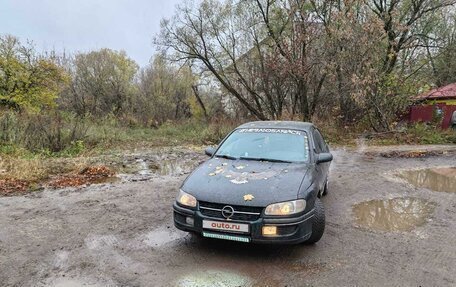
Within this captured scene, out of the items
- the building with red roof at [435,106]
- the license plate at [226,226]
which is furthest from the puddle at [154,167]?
the building with red roof at [435,106]

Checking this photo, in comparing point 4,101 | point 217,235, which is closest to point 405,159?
point 217,235

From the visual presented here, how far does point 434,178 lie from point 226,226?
7.57 m

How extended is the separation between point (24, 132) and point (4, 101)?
36.6 ft

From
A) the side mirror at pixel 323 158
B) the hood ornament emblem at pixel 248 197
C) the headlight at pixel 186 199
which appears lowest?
the headlight at pixel 186 199

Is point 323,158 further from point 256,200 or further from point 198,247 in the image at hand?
point 198,247

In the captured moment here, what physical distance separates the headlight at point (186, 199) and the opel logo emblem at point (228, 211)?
0.42 meters

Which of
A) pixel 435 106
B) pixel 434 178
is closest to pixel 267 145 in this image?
pixel 434 178

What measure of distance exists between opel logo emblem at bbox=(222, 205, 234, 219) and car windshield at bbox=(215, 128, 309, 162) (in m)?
1.44

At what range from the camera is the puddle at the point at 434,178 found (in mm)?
8628

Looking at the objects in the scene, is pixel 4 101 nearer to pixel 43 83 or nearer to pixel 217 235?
pixel 43 83

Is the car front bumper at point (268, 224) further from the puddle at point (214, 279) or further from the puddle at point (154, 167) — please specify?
the puddle at point (154, 167)

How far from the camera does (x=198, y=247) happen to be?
486 centimetres

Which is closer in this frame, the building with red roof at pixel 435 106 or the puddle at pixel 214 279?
the puddle at pixel 214 279

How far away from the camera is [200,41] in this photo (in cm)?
2459
